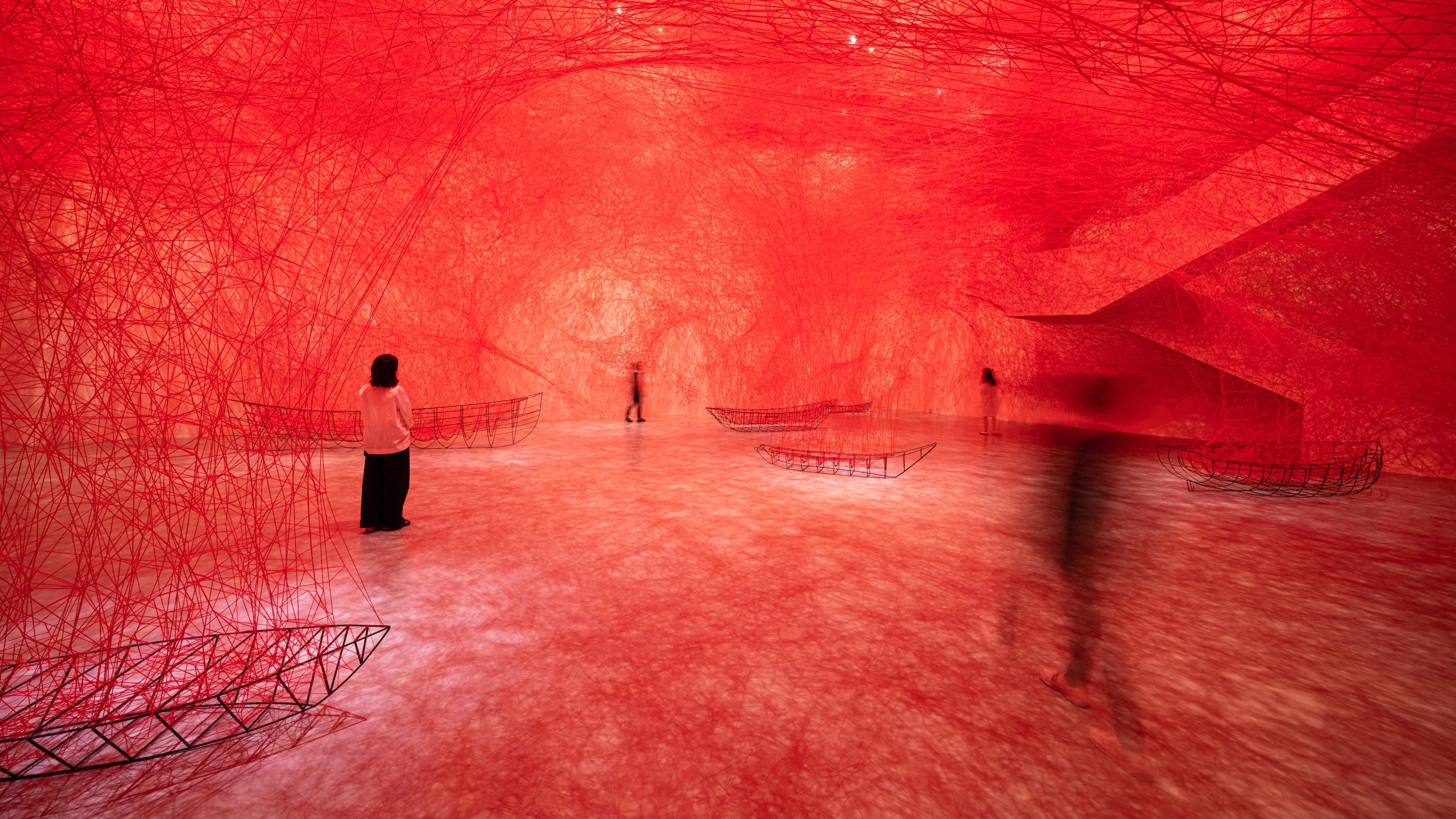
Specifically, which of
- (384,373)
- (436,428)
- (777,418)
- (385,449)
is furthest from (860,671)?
(777,418)

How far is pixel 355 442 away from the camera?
10.5 m

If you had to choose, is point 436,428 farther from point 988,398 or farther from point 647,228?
point 988,398

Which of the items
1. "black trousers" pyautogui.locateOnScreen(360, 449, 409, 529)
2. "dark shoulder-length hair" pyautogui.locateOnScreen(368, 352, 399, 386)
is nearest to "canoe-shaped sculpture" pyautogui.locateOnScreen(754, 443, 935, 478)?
"black trousers" pyautogui.locateOnScreen(360, 449, 409, 529)

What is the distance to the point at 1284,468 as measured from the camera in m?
7.51

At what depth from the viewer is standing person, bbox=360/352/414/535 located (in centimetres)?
524

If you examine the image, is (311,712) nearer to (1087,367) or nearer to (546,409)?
(546,409)

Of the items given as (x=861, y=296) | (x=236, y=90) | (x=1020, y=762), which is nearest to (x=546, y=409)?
(x=861, y=296)

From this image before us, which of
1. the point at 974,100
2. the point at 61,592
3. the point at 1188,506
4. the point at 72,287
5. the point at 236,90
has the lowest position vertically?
the point at 61,592

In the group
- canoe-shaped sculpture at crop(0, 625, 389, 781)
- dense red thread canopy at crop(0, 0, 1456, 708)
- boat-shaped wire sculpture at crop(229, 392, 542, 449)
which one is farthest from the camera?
boat-shaped wire sculpture at crop(229, 392, 542, 449)

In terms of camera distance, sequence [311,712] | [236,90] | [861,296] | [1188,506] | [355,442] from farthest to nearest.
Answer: [355,442] → [861,296] → [1188,506] → [236,90] → [311,712]

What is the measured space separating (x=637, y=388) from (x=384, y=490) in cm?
887

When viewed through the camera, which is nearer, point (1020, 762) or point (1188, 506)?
point (1020, 762)

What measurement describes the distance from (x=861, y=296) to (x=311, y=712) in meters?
8.52

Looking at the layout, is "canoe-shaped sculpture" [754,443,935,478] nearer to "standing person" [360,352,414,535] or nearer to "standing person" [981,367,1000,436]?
"standing person" [981,367,1000,436]
